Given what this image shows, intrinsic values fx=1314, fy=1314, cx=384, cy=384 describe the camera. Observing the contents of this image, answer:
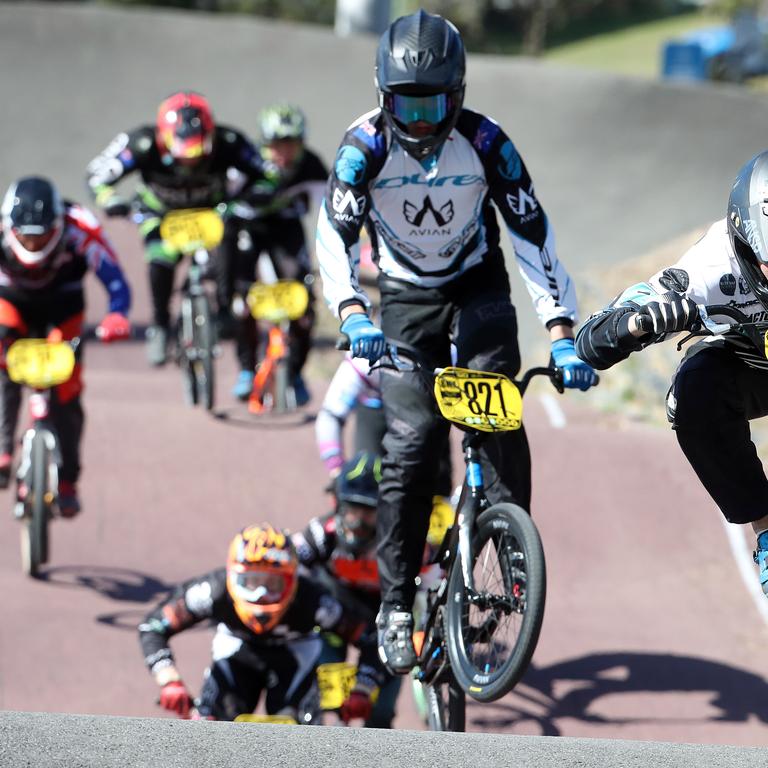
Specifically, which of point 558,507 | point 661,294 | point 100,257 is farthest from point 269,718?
point 558,507

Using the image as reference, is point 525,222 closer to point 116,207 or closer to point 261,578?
point 261,578

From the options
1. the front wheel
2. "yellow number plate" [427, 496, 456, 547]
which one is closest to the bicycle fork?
the front wheel

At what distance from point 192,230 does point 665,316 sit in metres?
6.61

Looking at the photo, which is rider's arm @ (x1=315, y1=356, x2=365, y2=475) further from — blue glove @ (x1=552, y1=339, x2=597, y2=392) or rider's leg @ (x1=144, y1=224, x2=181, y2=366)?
rider's leg @ (x1=144, y1=224, x2=181, y2=366)

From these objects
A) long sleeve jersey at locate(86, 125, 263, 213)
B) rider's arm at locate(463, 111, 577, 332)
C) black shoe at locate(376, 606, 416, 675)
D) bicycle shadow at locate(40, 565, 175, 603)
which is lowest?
black shoe at locate(376, 606, 416, 675)

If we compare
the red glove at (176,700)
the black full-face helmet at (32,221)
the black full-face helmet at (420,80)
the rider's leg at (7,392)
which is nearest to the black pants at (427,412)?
the black full-face helmet at (420,80)

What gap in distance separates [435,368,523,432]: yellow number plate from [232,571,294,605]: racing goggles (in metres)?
2.06

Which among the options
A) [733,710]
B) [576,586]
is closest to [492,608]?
[733,710]

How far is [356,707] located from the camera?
21.5 feet

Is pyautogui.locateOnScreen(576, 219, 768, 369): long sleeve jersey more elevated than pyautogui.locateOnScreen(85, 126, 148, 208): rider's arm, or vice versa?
pyautogui.locateOnScreen(85, 126, 148, 208): rider's arm

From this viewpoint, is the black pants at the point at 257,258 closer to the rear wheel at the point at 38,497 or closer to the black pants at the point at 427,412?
the rear wheel at the point at 38,497

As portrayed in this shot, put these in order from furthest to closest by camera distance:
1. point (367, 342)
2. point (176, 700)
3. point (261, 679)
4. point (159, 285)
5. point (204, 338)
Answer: point (159, 285) < point (204, 338) < point (261, 679) < point (176, 700) < point (367, 342)

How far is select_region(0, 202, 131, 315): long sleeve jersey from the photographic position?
834 cm

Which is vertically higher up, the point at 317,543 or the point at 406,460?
the point at 406,460
